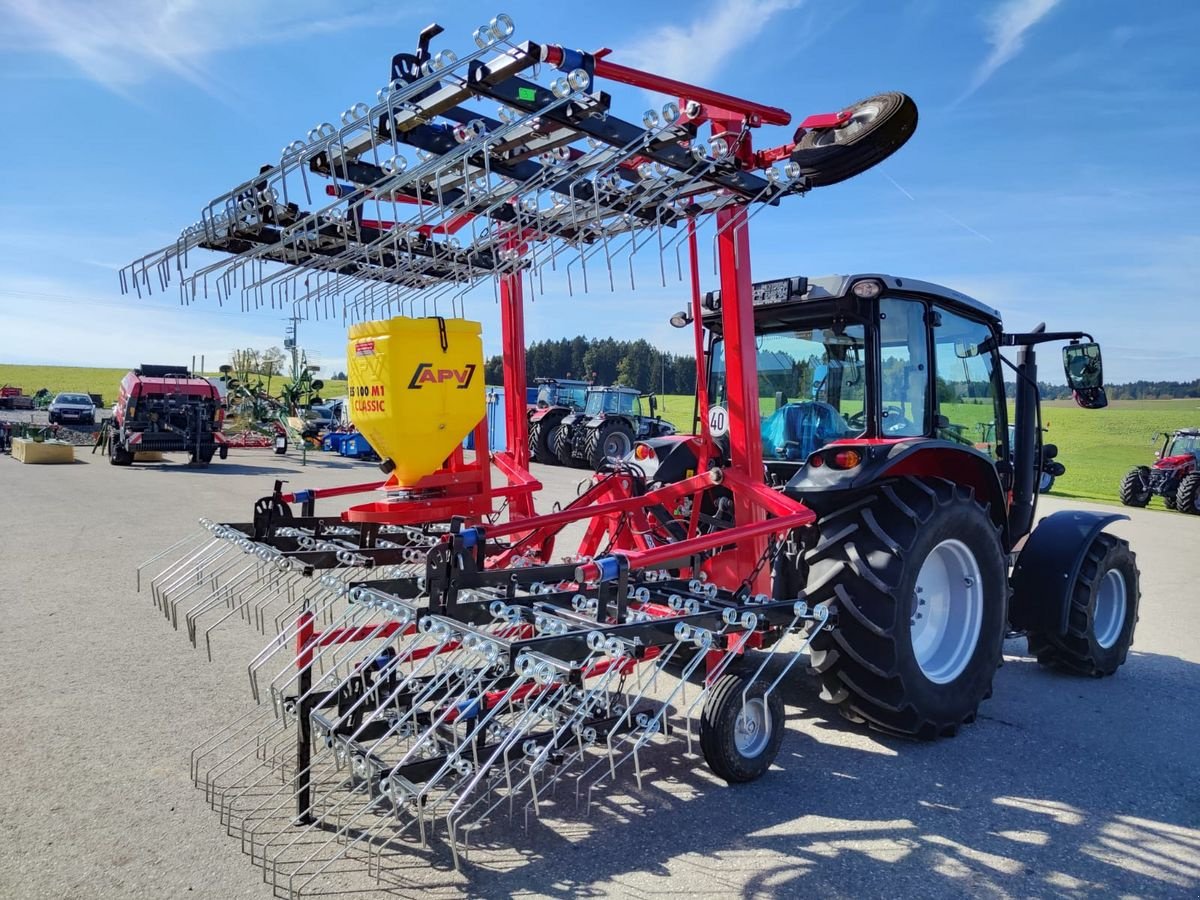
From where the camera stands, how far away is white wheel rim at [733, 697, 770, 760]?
3.21 metres

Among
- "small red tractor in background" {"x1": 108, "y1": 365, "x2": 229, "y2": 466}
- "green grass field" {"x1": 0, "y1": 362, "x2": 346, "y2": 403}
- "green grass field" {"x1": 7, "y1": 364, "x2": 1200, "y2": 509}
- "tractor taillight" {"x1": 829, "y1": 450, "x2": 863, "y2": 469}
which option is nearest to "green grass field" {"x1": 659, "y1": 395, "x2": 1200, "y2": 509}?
"green grass field" {"x1": 7, "y1": 364, "x2": 1200, "y2": 509}

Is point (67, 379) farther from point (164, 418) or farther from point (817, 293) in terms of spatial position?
point (817, 293)

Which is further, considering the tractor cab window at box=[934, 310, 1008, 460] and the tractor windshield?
the tractor windshield

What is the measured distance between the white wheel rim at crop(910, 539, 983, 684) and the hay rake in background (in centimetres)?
65

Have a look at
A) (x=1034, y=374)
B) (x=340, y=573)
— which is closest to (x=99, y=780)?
(x=340, y=573)

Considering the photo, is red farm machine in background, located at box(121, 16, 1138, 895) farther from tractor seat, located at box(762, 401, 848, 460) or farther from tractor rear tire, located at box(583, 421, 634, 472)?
tractor rear tire, located at box(583, 421, 634, 472)

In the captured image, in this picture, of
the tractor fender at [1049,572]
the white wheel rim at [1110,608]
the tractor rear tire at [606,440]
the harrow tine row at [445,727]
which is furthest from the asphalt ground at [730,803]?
the tractor rear tire at [606,440]

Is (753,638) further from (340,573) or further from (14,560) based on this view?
(14,560)

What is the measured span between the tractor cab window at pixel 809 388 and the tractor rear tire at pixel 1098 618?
1.61m

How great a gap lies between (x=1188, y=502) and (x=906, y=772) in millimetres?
16495

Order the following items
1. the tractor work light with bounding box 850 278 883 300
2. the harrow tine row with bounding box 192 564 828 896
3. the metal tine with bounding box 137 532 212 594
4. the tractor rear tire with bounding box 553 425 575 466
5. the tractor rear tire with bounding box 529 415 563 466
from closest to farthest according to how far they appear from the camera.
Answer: the harrow tine row with bounding box 192 564 828 896, the metal tine with bounding box 137 532 212 594, the tractor work light with bounding box 850 278 883 300, the tractor rear tire with bounding box 553 425 575 466, the tractor rear tire with bounding box 529 415 563 466

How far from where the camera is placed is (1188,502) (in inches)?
643

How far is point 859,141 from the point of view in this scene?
10.5 feet

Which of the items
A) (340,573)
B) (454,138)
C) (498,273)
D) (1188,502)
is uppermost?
(454,138)
